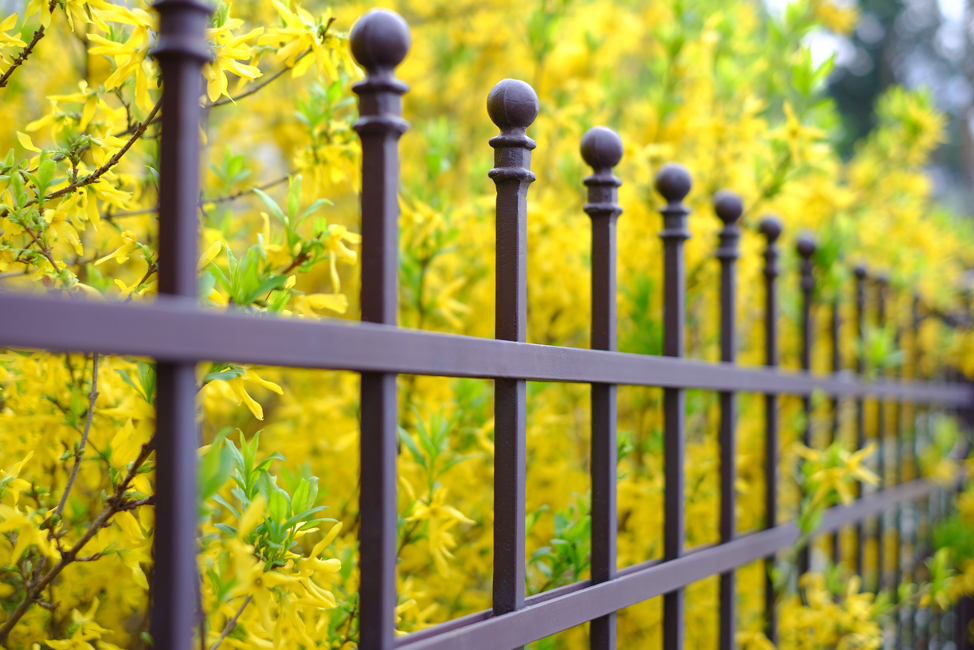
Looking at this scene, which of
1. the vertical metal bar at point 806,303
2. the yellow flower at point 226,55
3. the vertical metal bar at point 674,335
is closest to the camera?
the yellow flower at point 226,55

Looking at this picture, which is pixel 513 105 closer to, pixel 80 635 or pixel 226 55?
pixel 226 55

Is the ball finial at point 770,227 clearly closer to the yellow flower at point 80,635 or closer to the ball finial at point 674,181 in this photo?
the ball finial at point 674,181

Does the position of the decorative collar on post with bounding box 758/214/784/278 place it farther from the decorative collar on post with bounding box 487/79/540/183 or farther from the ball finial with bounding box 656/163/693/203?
the decorative collar on post with bounding box 487/79/540/183

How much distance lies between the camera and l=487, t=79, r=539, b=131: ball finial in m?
0.90

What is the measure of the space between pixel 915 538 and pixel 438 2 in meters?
Result: 2.94

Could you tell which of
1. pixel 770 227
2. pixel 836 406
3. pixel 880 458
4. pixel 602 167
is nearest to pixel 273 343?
pixel 602 167

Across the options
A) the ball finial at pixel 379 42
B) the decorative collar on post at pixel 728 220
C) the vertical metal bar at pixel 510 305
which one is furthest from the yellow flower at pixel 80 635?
the decorative collar on post at pixel 728 220

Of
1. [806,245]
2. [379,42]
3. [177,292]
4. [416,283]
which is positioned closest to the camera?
[177,292]

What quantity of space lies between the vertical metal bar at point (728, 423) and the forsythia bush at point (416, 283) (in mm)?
57

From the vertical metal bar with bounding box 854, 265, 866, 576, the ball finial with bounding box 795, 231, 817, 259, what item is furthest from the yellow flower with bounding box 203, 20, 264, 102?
the vertical metal bar with bounding box 854, 265, 866, 576

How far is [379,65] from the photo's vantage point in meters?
0.76

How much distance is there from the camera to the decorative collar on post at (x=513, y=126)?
0.90m

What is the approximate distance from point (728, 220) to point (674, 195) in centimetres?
28

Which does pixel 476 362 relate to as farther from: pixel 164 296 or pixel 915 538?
pixel 915 538
